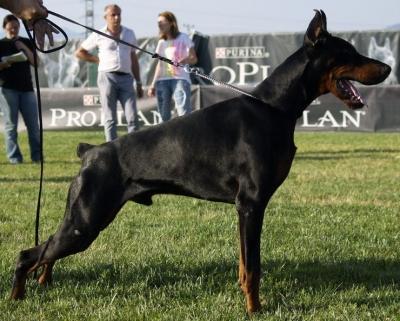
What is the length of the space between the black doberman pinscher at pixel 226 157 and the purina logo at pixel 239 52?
14.0 metres

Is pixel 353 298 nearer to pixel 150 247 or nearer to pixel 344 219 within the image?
pixel 150 247

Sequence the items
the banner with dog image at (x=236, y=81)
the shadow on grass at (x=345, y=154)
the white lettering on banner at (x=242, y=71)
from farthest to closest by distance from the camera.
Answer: the white lettering on banner at (x=242, y=71)
the banner with dog image at (x=236, y=81)
the shadow on grass at (x=345, y=154)

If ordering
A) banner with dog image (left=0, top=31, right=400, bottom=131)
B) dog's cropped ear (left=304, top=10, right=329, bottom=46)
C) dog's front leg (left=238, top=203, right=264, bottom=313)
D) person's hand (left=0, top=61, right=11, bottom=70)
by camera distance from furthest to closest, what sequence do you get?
banner with dog image (left=0, top=31, right=400, bottom=131) < person's hand (left=0, top=61, right=11, bottom=70) < dog's cropped ear (left=304, top=10, right=329, bottom=46) < dog's front leg (left=238, top=203, right=264, bottom=313)

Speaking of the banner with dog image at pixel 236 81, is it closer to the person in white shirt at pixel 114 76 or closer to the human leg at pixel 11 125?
the human leg at pixel 11 125

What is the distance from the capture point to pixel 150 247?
4844 mm

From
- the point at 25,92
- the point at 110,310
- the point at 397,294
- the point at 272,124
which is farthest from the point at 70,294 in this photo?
the point at 25,92

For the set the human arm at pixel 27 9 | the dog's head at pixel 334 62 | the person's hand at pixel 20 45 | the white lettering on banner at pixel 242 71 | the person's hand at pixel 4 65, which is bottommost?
the white lettering on banner at pixel 242 71

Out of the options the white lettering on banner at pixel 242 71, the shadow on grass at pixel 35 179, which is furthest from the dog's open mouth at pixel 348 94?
the white lettering on banner at pixel 242 71

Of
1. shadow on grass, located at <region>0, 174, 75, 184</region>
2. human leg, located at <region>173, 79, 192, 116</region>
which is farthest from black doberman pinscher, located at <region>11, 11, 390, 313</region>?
human leg, located at <region>173, 79, 192, 116</region>

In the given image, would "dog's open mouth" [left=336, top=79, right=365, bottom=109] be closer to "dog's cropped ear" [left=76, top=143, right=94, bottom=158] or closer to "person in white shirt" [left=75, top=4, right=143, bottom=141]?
"dog's cropped ear" [left=76, top=143, right=94, bottom=158]

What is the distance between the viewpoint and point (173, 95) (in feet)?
32.4

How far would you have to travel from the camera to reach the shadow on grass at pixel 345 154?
34.7ft

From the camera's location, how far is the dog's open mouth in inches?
143

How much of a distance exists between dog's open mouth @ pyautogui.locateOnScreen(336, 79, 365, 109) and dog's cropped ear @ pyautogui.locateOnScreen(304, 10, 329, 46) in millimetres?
242
